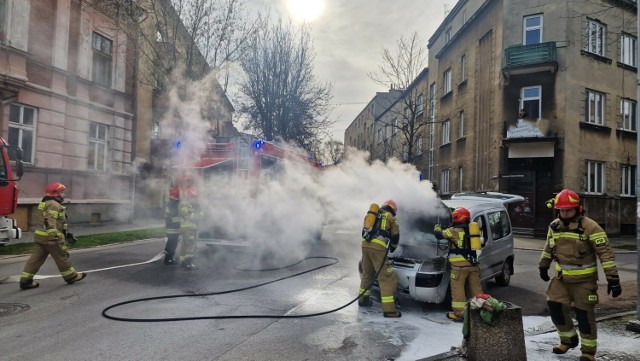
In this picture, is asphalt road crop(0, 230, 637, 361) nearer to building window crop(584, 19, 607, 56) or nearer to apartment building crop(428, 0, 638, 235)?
apartment building crop(428, 0, 638, 235)

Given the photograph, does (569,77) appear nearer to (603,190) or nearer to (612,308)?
(603,190)

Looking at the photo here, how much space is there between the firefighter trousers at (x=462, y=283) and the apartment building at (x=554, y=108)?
14351 millimetres

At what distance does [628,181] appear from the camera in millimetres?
20625

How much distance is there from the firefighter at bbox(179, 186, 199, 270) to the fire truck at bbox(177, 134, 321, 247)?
32.3 inches

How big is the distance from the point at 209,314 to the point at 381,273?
2.49 meters

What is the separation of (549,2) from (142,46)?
1834 centimetres

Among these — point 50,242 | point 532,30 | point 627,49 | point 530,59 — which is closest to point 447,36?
point 532,30

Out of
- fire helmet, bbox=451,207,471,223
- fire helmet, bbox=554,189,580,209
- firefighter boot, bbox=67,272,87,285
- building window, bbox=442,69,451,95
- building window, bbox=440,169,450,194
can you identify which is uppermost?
building window, bbox=442,69,451,95

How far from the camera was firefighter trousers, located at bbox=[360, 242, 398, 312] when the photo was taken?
6028 millimetres

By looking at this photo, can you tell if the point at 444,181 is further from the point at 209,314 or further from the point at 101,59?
the point at 209,314

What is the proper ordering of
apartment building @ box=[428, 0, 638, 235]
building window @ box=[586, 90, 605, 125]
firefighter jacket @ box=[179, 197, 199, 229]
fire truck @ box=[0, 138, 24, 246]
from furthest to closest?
1. building window @ box=[586, 90, 605, 125]
2. apartment building @ box=[428, 0, 638, 235]
3. fire truck @ box=[0, 138, 24, 246]
4. firefighter jacket @ box=[179, 197, 199, 229]

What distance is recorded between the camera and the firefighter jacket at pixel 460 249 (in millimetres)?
6078

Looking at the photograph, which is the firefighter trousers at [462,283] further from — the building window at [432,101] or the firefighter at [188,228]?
the building window at [432,101]

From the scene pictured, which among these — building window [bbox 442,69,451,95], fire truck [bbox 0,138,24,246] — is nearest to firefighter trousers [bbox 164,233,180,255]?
fire truck [bbox 0,138,24,246]
